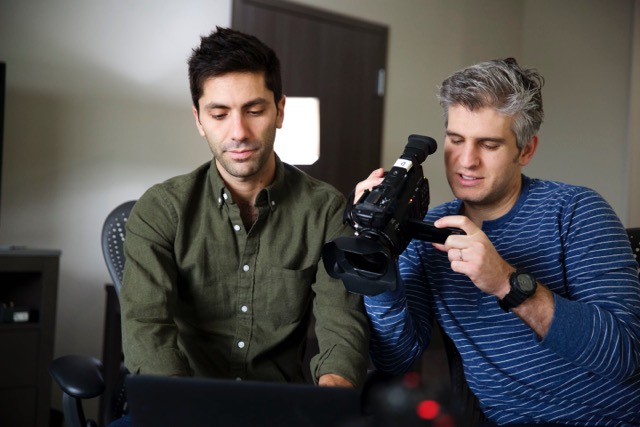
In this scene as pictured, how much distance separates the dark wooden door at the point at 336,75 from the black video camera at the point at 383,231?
2430 mm

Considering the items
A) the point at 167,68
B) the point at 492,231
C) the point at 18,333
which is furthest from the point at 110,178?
the point at 492,231

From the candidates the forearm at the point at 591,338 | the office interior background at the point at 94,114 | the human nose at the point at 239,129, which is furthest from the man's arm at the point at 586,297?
the office interior background at the point at 94,114

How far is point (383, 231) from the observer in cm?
111

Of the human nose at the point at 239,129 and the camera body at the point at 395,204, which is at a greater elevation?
the human nose at the point at 239,129

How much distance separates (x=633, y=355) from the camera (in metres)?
1.23

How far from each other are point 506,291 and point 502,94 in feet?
1.24

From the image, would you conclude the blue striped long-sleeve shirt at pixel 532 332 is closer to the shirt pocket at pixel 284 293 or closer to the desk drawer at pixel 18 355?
the shirt pocket at pixel 284 293

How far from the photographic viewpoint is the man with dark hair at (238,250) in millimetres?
1375

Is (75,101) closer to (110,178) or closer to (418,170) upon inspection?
(110,178)

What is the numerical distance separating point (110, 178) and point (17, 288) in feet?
1.98

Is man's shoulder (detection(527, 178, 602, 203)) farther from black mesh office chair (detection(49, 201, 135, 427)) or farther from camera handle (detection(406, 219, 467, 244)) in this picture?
black mesh office chair (detection(49, 201, 135, 427))

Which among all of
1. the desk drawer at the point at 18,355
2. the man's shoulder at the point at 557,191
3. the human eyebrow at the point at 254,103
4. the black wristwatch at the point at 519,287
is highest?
the human eyebrow at the point at 254,103

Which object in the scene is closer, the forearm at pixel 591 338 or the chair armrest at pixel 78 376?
the forearm at pixel 591 338

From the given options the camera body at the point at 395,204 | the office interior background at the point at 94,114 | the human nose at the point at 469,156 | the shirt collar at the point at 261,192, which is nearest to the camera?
the camera body at the point at 395,204
